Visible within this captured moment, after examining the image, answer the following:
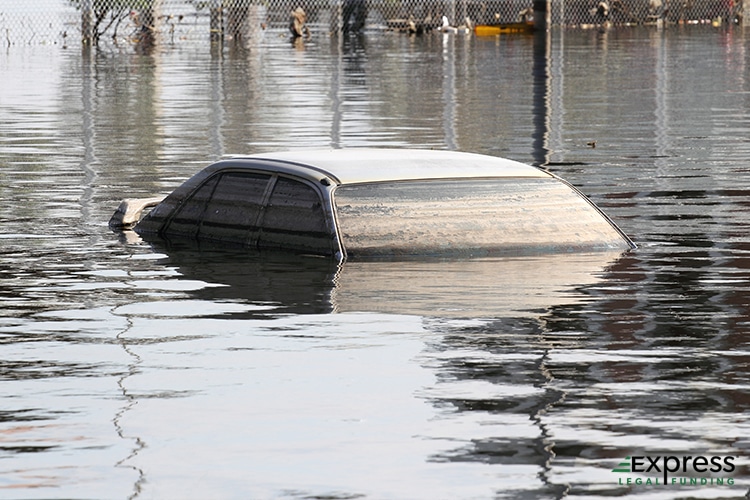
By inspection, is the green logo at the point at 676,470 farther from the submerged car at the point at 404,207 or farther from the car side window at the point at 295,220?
the car side window at the point at 295,220

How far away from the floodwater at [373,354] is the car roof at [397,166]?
0.66m

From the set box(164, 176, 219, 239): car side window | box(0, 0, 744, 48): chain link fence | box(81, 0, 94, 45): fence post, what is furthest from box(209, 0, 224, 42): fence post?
box(164, 176, 219, 239): car side window

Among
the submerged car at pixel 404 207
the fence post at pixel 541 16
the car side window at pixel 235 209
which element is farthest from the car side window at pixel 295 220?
the fence post at pixel 541 16

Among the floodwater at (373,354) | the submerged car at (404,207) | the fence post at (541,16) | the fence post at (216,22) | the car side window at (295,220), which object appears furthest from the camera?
the fence post at (541,16)

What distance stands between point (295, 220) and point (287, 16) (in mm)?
58783

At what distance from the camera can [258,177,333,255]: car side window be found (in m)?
13.2

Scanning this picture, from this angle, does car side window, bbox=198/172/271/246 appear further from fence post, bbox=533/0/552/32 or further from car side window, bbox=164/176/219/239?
fence post, bbox=533/0/552/32

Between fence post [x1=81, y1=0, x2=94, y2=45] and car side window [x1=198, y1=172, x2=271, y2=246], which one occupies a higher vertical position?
fence post [x1=81, y1=0, x2=94, y2=45]

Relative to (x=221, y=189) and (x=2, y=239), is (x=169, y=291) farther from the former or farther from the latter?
(x=2, y=239)

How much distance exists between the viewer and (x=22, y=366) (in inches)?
369

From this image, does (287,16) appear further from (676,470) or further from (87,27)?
(676,470)

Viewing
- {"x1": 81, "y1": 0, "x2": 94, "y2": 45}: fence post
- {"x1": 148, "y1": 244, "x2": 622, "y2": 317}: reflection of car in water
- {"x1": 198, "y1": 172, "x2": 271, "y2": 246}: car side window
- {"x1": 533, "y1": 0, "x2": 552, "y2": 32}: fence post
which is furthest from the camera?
{"x1": 533, "y1": 0, "x2": 552, "y2": 32}: fence post

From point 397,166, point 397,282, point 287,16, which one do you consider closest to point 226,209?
point 397,166

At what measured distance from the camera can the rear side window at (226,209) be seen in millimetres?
13953
